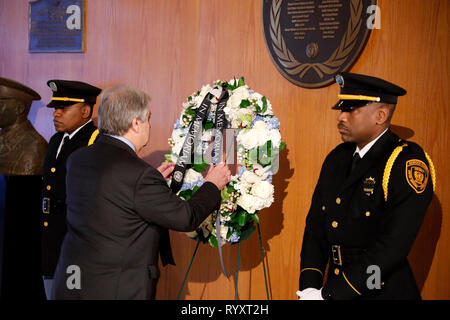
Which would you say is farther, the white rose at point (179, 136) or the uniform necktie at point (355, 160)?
the white rose at point (179, 136)

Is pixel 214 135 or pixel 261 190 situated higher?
pixel 214 135

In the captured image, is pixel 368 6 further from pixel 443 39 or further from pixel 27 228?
pixel 27 228

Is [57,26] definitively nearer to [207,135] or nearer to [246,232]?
[207,135]

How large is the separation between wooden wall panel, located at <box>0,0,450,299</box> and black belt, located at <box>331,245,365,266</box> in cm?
90

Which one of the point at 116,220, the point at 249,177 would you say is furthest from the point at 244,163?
the point at 116,220

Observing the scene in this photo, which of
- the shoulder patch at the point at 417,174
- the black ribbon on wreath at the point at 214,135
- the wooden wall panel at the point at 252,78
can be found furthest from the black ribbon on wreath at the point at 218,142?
the shoulder patch at the point at 417,174

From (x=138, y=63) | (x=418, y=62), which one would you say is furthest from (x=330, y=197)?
(x=138, y=63)

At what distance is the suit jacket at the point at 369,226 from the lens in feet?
6.30

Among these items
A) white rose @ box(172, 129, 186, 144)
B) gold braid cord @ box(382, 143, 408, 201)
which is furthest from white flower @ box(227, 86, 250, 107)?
gold braid cord @ box(382, 143, 408, 201)

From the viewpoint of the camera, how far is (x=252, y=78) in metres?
3.18

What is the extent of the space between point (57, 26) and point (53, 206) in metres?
1.73

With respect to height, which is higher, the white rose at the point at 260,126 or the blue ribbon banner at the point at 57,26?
the blue ribbon banner at the point at 57,26

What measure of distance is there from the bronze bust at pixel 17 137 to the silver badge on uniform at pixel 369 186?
2.34m

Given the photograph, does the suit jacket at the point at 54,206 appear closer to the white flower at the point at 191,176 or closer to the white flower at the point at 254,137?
the white flower at the point at 191,176
